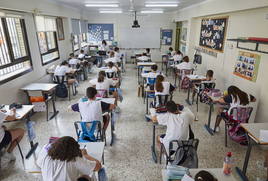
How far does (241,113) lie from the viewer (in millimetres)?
3238

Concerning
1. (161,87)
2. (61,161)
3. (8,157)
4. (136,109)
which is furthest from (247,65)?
(8,157)

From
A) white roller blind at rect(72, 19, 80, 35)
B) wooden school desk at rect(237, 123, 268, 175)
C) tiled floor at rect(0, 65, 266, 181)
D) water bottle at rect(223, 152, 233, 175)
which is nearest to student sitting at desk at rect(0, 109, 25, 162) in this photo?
tiled floor at rect(0, 65, 266, 181)

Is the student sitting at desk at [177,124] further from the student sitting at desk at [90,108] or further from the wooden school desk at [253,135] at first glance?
the student sitting at desk at [90,108]

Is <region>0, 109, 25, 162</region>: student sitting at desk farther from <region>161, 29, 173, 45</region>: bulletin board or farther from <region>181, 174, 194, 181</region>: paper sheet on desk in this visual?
<region>161, 29, 173, 45</region>: bulletin board

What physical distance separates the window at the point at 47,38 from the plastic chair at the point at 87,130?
415 cm

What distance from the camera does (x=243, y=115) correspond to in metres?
3.25

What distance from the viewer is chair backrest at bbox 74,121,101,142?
2691 millimetres

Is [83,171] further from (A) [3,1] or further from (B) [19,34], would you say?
(B) [19,34]

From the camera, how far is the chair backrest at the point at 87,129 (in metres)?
2.69

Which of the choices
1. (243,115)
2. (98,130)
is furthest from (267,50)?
(98,130)

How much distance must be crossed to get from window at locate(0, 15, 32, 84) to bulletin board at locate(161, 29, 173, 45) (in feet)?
28.3

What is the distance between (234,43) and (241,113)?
2.62 meters

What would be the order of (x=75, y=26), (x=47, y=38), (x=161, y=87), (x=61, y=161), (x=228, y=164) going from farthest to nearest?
1. (x=75, y=26)
2. (x=47, y=38)
3. (x=161, y=87)
4. (x=228, y=164)
5. (x=61, y=161)

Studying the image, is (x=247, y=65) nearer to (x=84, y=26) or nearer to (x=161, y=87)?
(x=161, y=87)
